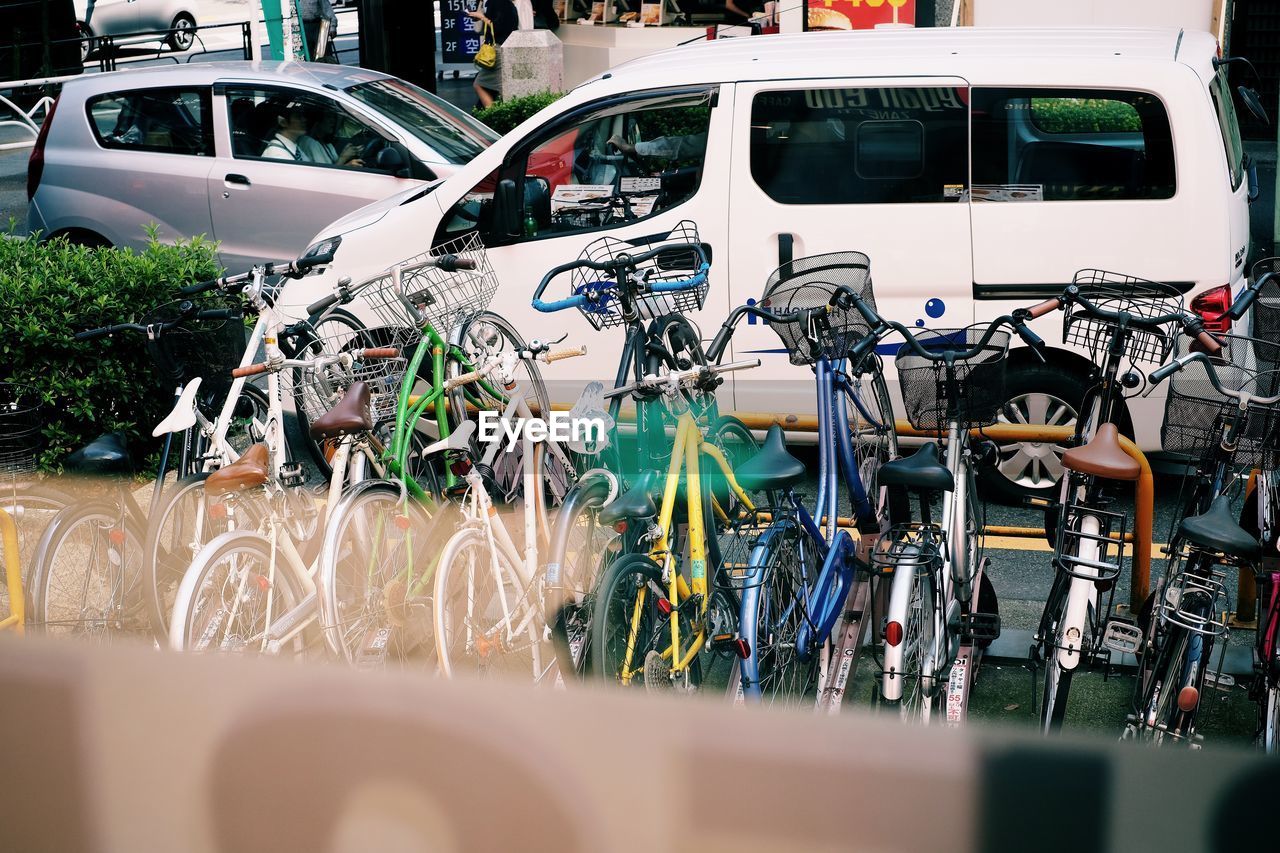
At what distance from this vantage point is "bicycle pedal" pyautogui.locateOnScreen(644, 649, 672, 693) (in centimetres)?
364

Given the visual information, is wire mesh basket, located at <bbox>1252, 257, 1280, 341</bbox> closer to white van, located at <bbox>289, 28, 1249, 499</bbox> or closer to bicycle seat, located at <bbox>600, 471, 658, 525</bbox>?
white van, located at <bbox>289, 28, 1249, 499</bbox>

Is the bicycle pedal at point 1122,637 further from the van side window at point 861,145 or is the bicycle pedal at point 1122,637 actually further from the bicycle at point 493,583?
the van side window at point 861,145

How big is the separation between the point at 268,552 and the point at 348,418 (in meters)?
0.45

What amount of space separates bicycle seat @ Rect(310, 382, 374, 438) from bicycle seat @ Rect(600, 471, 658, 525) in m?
0.82

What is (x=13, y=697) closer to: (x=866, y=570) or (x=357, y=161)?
(x=866, y=570)

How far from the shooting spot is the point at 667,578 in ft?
12.3

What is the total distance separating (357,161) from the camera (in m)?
9.09

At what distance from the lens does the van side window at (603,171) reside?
6.25m

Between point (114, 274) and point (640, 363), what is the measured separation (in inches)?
120

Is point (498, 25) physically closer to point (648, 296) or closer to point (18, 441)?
point (648, 296)

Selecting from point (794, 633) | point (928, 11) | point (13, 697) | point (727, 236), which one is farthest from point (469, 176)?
point (928, 11)

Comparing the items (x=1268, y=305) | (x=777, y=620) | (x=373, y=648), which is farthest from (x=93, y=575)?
(x=1268, y=305)

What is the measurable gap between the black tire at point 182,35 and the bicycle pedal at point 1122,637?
23.0 metres
